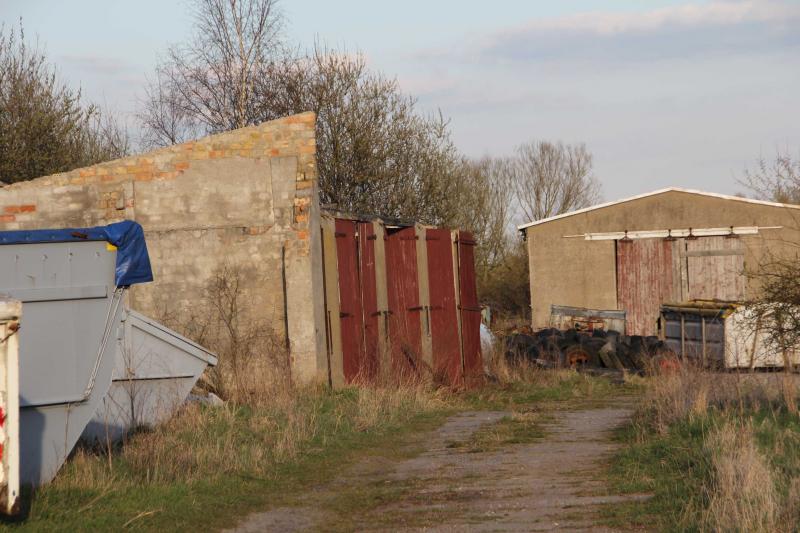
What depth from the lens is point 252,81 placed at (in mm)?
29578

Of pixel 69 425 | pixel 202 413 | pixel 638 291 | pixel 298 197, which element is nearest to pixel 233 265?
pixel 298 197

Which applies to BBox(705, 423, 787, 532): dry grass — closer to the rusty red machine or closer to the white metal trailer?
the white metal trailer

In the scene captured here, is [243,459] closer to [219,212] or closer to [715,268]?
[219,212]

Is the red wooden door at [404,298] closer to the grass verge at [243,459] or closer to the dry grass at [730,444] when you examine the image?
the grass verge at [243,459]

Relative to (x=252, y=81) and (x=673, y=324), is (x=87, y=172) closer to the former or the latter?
(x=673, y=324)

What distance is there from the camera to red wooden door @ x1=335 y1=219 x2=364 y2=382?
14.7 metres

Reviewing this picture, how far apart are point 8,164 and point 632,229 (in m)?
15.8

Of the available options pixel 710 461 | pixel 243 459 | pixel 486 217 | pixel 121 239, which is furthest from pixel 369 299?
pixel 486 217

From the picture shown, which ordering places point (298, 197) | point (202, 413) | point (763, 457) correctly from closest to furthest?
point (763, 457), point (202, 413), point (298, 197)

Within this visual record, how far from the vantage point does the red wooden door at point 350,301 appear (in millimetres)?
14727

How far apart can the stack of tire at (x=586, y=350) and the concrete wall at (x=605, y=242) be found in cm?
589

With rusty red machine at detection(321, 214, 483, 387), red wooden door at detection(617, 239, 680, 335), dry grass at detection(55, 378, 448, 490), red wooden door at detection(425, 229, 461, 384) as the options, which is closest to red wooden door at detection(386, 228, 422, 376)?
rusty red machine at detection(321, 214, 483, 387)

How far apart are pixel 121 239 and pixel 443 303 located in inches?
408

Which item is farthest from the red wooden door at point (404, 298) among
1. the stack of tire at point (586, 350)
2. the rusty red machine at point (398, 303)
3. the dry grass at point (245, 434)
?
the stack of tire at point (586, 350)
